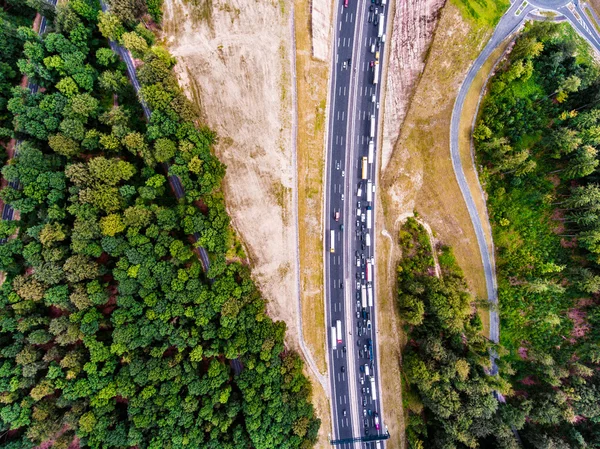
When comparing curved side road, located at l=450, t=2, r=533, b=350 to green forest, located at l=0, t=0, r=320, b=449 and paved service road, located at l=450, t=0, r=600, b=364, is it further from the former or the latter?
green forest, located at l=0, t=0, r=320, b=449

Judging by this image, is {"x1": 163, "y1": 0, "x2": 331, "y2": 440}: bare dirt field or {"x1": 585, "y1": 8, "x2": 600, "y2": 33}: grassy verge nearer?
{"x1": 163, "y1": 0, "x2": 331, "y2": 440}: bare dirt field

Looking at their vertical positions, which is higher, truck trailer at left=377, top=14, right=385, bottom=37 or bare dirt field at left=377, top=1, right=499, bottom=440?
truck trailer at left=377, top=14, right=385, bottom=37

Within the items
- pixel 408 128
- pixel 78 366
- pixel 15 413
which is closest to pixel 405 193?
pixel 408 128

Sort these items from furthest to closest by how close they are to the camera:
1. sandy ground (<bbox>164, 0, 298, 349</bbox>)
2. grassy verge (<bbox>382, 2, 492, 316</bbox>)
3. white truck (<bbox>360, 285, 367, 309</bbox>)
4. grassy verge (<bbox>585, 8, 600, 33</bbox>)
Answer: white truck (<bbox>360, 285, 367, 309</bbox>) < grassy verge (<bbox>382, 2, 492, 316</bbox>) < grassy verge (<bbox>585, 8, 600, 33</bbox>) < sandy ground (<bbox>164, 0, 298, 349</bbox>)

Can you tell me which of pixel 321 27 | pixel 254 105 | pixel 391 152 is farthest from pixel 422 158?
pixel 254 105

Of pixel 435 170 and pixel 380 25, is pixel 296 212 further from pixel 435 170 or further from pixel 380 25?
pixel 380 25

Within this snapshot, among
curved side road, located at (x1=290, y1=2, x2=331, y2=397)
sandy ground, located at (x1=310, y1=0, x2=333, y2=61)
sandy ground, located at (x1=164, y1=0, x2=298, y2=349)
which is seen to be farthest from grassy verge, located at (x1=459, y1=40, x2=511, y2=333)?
sandy ground, located at (x1=164, y1=0, x2=298, y2=349)
